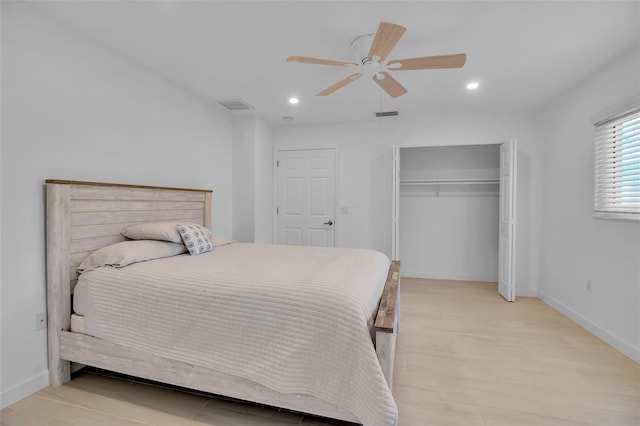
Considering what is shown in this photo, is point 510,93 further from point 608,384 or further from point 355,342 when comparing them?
point 355,342

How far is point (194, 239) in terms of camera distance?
8.79 feet

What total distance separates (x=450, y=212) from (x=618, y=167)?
2.20 metres

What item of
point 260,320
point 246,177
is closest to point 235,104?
point 246,177

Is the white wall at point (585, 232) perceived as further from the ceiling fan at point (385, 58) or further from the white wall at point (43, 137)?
the white wall at point (43, 137)

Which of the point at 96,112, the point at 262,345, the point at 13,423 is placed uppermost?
the point at 96,112

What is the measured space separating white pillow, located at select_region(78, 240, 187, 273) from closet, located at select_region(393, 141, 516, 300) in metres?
3.34

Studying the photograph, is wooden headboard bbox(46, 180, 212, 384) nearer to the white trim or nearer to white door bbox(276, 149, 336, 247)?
white door bbox(276, 149, 336, 247)

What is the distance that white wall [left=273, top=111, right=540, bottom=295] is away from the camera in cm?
411

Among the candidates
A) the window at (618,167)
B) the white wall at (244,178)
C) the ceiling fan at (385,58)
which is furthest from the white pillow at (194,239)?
the window at (618,167)

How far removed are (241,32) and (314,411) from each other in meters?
2.58

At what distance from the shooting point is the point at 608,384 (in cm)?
205

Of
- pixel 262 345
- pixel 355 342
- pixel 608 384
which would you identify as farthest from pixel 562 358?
pixel 262 345

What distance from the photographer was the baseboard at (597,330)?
2.39m

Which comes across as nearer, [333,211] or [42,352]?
[42,352]
